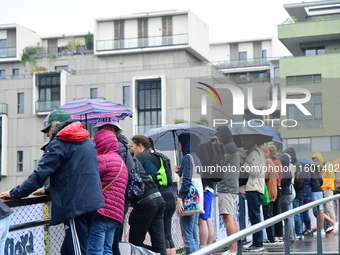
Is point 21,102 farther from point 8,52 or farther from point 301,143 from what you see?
point 301,143

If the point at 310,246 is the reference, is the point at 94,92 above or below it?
above

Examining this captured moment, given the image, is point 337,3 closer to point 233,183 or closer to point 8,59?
point 8,59

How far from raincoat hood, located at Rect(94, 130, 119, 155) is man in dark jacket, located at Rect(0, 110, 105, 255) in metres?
0.65

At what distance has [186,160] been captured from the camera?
903 cm

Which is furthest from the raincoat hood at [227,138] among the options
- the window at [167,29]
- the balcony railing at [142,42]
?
the window at [167,29]

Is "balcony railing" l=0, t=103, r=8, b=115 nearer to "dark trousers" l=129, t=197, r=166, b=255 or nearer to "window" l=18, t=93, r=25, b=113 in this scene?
"window" l=18, t=93, r=25, b=113

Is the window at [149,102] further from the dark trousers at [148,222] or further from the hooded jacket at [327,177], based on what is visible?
the dark trousers at [148,222]

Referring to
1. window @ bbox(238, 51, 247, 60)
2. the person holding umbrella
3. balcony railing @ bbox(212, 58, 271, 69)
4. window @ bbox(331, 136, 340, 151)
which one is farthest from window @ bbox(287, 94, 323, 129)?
window @ bbox(238, 51, 247, 60)

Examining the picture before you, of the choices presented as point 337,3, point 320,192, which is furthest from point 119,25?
point 320,192

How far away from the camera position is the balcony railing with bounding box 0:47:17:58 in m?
83.3

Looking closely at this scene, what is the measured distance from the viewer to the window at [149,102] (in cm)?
7125

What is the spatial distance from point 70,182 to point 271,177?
567cm

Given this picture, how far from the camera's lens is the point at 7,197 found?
19.5ft

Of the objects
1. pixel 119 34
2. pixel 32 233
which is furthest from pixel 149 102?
pixel 32 233
